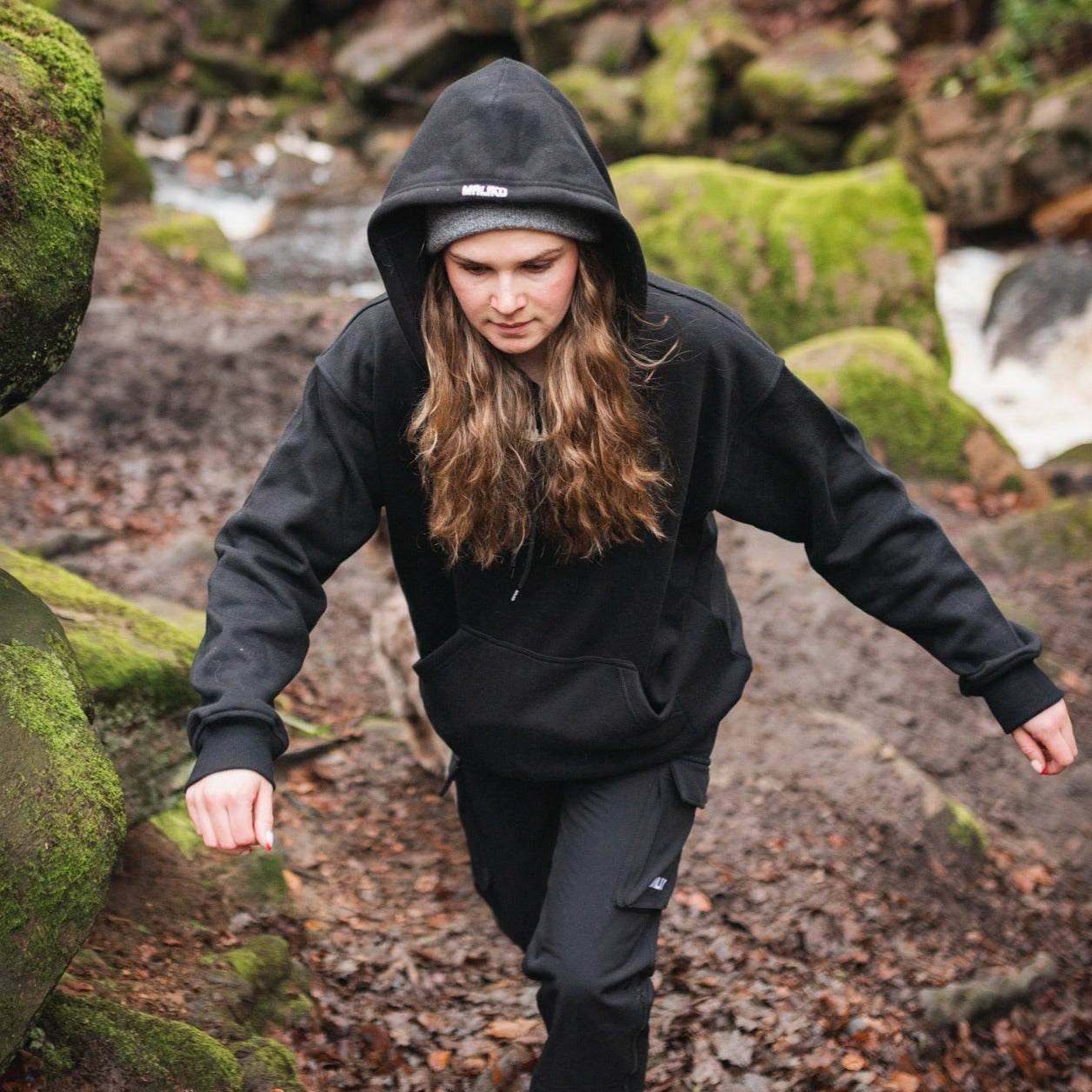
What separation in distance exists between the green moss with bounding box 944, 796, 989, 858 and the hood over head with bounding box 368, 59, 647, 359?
3344 millimetres

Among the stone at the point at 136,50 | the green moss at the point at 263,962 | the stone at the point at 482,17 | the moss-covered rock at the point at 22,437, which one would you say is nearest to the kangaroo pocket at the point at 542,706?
the green moss at the point at 263,962

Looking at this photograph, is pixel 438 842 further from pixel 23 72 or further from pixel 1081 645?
pixel 1081 645

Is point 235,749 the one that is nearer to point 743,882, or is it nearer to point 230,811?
point 230,811

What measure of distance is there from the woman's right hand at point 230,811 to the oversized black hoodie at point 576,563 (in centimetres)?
28

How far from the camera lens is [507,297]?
246cm

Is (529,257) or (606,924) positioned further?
(606,924)

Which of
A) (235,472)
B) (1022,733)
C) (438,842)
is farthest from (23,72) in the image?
(235,472)

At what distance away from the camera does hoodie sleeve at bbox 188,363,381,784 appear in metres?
2.25

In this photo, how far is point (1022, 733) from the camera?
2.80m

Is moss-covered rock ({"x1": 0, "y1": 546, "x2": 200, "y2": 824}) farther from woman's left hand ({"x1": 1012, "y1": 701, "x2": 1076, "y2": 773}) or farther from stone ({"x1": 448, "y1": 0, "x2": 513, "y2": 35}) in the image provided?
stone ({"x1": 448, "y1": 0, "x2": 513, "y2": 35})

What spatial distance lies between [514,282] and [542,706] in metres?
1.03

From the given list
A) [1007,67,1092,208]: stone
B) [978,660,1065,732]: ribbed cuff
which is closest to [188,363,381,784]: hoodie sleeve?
[978,660,1065,732]: ribbed cuff

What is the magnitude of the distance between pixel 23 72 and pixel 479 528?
1573 mm

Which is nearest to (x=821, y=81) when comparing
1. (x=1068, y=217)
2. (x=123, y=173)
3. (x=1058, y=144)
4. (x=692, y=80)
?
(x=692, y=80)
